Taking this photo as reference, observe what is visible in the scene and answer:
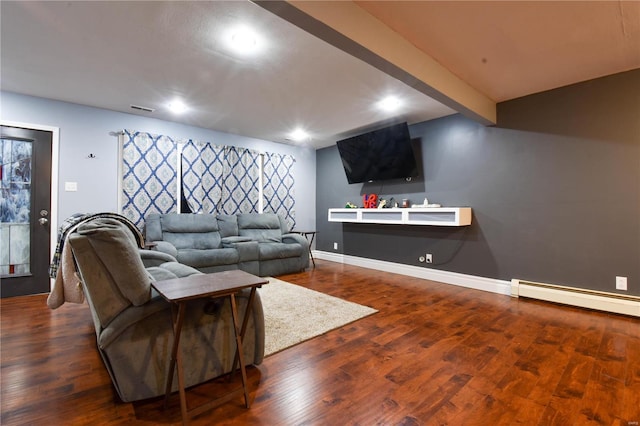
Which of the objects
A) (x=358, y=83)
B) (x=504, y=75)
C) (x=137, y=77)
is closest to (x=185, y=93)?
(x=137, y=77)

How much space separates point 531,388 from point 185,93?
4.09m

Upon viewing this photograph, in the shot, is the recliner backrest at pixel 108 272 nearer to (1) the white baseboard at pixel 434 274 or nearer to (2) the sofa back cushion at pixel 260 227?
(2) the sofa back cushion at pixel 260 227

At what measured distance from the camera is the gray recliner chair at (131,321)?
1416 mm

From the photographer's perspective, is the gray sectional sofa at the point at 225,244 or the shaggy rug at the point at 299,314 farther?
the gray sectional sofa at the point at 225,244

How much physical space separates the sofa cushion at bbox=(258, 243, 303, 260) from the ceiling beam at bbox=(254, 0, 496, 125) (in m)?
2.93

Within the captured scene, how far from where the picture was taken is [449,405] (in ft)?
4.89

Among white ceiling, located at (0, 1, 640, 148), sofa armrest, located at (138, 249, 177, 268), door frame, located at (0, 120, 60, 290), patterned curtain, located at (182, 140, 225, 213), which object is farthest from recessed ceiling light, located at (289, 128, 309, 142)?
door frame, located at (0, 120, 60, 290)

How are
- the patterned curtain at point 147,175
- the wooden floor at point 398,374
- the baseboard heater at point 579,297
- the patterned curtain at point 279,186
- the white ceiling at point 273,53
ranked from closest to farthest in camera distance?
the wooden floor at point 398,374 → the white ceiling at point 273,53 → the baseboard heater at point 579,297 → the patterned curtain at point 147,175 → the patterned curtain at point 279,186

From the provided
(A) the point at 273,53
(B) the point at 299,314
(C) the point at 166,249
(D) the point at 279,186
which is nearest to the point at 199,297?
(B) the point at 299,314

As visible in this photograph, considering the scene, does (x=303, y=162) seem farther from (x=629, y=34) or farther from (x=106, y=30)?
(x=629, y=34)

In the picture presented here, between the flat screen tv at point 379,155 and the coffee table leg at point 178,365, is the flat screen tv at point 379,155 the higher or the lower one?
the higher one

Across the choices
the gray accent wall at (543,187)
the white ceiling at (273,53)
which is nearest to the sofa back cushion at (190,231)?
the white ceiling at (273,53)

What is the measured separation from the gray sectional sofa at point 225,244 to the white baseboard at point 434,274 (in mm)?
1131

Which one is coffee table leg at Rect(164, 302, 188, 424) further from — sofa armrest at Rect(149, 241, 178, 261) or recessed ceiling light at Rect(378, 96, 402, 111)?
recessed ceiling light at Rect(378, 96, 402, 111)
